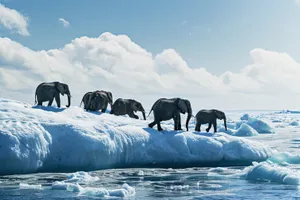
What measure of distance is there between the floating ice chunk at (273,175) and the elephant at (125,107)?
8.79 metres

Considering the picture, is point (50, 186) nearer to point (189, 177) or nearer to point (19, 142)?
point (19, 142)

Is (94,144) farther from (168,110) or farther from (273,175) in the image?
(273,175)

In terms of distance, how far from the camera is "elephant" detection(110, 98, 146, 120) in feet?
64.1

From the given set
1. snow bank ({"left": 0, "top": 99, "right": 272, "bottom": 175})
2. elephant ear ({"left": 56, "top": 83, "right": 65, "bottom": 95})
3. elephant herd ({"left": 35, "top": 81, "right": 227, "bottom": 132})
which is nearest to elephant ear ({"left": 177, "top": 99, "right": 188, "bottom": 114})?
elephant herd ({"left": 35, "top": 81, "right": 227, "bottom": 132})

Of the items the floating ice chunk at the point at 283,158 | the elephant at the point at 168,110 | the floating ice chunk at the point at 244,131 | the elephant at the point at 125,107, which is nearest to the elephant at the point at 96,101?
the elephant at the point at 125,107

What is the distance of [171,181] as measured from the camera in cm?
1115

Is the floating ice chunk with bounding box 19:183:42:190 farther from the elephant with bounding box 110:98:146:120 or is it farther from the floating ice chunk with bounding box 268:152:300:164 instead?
the elephant with bounding box 110:98:146:120

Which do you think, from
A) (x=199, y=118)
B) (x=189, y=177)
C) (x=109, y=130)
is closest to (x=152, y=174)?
(x=189, y=177)

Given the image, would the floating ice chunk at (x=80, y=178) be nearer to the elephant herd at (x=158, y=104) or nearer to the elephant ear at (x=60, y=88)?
the elephant herd at (x=158, y=104)

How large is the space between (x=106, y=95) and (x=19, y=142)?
700cm

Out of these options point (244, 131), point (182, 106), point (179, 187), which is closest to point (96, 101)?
point (182, 106)

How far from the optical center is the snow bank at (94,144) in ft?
36.9

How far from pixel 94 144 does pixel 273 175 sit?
206 inches

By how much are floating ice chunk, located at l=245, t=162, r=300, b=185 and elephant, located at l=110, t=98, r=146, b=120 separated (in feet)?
28.8
